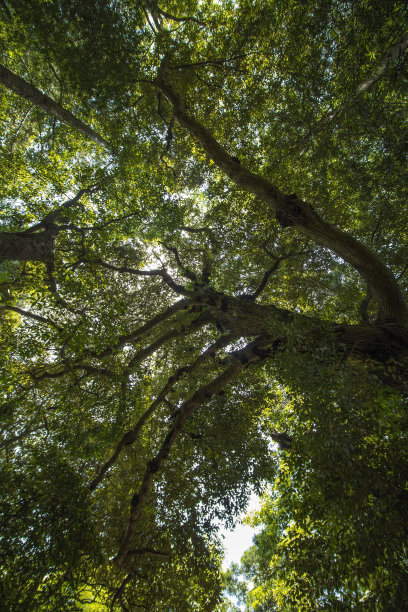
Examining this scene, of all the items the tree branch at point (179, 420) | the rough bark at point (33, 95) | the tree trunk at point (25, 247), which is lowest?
the tree branch at point (179, 420)

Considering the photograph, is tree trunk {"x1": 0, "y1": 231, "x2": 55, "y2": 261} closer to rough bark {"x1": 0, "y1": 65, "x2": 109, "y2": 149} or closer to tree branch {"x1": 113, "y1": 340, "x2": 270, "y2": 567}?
rough bark {"x1": 0, "y1": 65, "x2": 109, "y2": 149}

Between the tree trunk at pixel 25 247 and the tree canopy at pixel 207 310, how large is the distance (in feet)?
0.18

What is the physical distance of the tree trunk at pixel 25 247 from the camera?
241 inches

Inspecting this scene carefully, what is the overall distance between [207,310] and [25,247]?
199 inches

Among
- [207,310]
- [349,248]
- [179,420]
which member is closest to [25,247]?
[207,310]

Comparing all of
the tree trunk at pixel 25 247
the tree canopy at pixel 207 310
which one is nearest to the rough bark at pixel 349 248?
the tree canopy at pixel 207 310

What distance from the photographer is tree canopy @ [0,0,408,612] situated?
13.1 ft

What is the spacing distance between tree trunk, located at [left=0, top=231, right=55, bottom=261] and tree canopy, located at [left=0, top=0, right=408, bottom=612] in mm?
55

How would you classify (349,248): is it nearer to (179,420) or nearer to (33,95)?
(179,420)

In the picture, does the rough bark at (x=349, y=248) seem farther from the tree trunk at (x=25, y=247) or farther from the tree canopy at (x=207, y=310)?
the tree trunk at (x=25, y=247)

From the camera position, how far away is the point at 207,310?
26.2 ft

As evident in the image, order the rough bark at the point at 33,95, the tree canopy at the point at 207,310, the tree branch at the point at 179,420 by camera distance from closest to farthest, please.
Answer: the tree canopy at the point at 207,310, the tree branch at the point at 179,420, the rough bark at the point at 33,95

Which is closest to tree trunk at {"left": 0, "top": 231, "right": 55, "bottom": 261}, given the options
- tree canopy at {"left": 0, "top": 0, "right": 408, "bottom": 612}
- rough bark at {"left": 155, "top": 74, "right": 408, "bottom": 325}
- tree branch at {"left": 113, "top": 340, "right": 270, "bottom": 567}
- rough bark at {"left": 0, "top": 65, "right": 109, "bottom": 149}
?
tree canopy at {"left": 0, "top": 0, "right": 408, "bottom": 612}

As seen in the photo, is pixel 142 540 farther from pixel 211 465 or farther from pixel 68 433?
pixel 68 433
